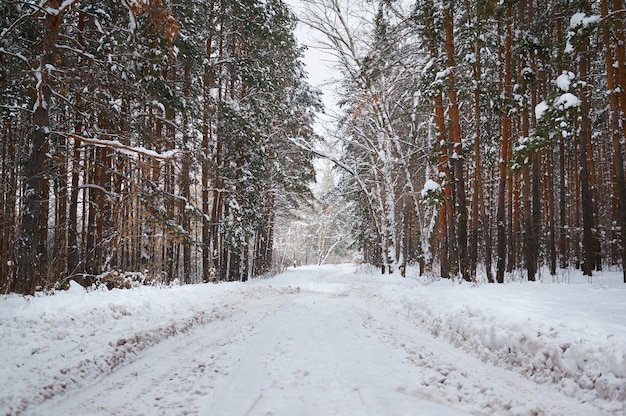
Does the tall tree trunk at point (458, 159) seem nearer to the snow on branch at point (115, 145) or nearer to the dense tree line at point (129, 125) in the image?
the dense tree line at point (129, 125)

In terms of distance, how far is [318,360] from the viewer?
423cm

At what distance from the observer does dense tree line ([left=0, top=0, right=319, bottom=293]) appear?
815 centimetres

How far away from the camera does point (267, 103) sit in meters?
17.4

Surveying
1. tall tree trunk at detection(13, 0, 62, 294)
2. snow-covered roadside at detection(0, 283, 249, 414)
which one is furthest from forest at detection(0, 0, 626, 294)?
snow-covered roadside at detection(0, 283, 249, 414)

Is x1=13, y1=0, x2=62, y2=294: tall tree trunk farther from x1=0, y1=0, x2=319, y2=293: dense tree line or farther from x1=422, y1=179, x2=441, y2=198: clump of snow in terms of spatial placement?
x1=422, y1=179, x2=441, y2=198: clump of snow

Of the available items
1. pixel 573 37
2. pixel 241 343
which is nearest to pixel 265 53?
pixel 573 37

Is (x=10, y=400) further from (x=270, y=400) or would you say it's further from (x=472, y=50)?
(x=472, y=50)

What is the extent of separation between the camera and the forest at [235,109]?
28.2ft

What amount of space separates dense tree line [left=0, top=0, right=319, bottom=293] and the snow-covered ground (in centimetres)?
337

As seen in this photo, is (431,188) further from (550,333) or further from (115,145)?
(115,145)

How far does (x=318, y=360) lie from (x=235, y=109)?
1248cm

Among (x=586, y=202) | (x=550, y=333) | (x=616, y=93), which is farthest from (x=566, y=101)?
(x=586, y=202)

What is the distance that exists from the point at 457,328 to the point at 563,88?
6708mm

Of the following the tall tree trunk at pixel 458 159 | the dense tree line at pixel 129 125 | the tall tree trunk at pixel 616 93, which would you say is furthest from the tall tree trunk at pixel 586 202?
the dense tree line at pixel 129 125
